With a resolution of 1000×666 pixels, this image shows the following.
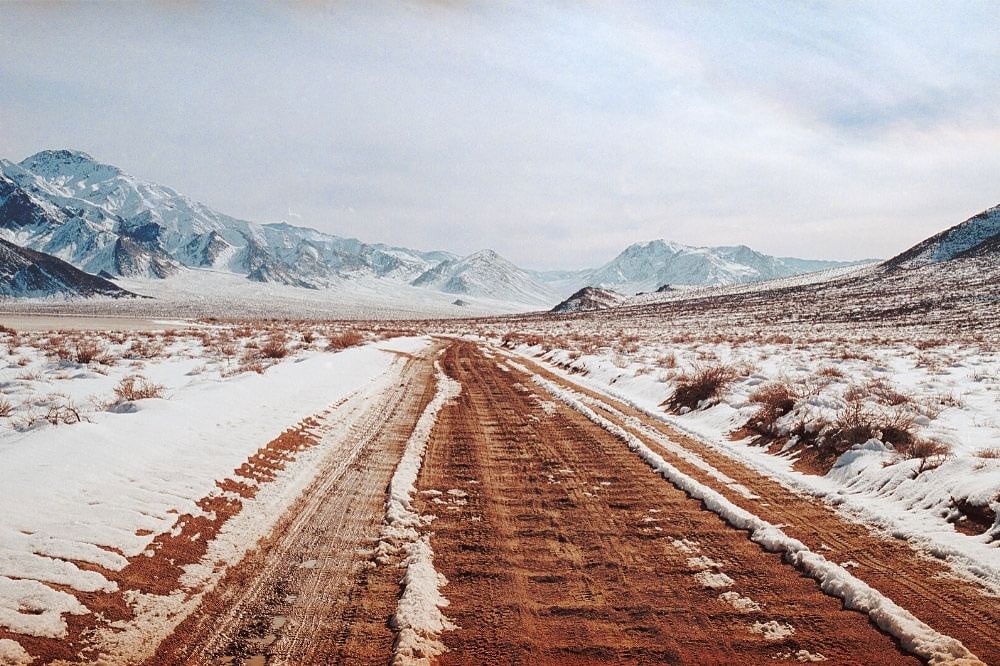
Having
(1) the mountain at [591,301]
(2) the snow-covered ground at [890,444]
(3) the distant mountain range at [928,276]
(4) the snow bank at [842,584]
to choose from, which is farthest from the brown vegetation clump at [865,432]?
(1) the mountain at [591,301]

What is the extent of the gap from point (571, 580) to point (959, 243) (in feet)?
431

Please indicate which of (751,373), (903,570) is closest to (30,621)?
(903,570)

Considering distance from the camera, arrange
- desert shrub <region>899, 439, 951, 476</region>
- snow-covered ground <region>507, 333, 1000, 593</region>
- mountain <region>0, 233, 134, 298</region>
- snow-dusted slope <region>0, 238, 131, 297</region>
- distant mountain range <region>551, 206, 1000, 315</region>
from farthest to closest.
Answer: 1. mountain <region>0, 233, 134, 298</region>
2. snow-dusted slope <region>0, 238, 131, 297</region>
3. distant mountain range <region>551, 206, 1000, 315</region>
4. desert shrub <region>899, 439, 951, 476</region>
5. snow-covered ground <region>507, 333, 1000, 593</region>

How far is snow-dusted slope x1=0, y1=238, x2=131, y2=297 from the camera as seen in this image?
183125 millimetres

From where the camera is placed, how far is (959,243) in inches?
3999

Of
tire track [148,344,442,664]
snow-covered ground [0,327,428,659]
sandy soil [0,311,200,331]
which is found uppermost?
sandy soil [0,311,200,331]

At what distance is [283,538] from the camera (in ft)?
15.6

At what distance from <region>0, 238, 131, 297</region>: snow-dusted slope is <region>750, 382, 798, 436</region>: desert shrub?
744ft

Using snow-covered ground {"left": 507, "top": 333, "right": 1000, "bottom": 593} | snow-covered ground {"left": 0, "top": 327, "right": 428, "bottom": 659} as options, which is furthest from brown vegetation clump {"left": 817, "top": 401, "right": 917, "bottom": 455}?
snow-covered ground {"left": 0, "top": 327, "right": 428, "bottom": 659}

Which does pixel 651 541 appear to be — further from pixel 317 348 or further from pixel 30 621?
pixel 317 348

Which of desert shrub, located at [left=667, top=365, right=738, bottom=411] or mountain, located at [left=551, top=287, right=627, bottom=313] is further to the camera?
mountain, located at [left=551, top=287, right=627, bottom=313]

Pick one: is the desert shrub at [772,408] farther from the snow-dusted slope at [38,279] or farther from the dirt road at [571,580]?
the snow-dusted slope at [38,279]

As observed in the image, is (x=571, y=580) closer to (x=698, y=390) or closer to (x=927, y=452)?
(x=927, y=452)

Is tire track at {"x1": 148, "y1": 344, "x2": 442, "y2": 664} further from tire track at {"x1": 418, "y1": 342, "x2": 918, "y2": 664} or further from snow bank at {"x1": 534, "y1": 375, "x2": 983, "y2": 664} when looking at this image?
snow bank at {"x1": 534, "y1": 375, "x2": 983, "y2": 664}
